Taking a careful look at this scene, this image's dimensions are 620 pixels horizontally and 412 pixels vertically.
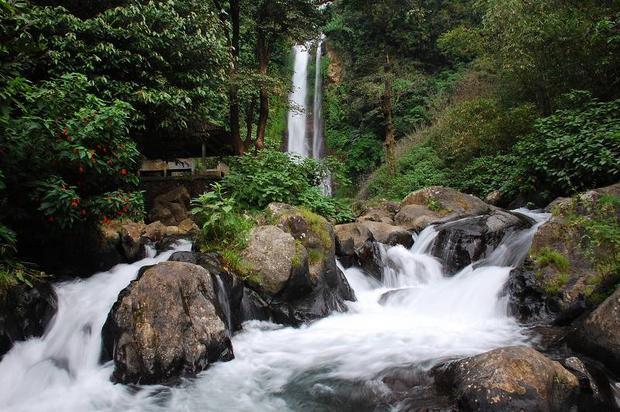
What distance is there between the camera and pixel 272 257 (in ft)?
23.4

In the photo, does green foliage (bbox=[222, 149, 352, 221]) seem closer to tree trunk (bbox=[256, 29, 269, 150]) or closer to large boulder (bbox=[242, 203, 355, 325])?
large boulder (bbox=[242, 203, 355, 325])

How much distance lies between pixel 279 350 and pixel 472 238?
5.61m

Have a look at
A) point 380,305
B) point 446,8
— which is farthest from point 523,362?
point 446,8

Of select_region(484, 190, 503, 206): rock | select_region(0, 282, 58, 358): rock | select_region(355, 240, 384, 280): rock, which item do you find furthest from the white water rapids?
select_region(484, 190, 503, 206): rock

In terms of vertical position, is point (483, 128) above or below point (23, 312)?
above

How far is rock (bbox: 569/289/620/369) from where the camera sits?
15.2 ft

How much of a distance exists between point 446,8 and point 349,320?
23.0 meters

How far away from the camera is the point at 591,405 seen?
13.4 ft

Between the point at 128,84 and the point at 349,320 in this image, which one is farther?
the point at 128,84

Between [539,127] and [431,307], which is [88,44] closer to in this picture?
[431,307]

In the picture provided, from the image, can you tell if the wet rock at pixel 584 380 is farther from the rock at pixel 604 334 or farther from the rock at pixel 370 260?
the rock at pixel 370 260

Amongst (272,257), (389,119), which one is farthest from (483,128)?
(272,257)

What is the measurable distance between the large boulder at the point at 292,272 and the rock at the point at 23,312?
269 centimetres

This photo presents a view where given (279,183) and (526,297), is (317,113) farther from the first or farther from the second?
(526,297)
